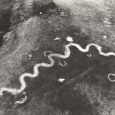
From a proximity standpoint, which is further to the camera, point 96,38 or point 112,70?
point 96,38

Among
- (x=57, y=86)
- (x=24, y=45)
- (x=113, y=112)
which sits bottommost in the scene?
(x=113, y=112)

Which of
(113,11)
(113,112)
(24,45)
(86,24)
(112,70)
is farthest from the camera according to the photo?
(113,11)

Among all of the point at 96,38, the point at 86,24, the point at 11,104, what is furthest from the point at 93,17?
the point at 11,104

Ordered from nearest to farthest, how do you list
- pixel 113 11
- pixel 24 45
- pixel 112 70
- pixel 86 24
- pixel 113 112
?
pixel 113 112 < pixel 112 70 < pixel 24 45 < pixel 86 24 < pixel 113 11

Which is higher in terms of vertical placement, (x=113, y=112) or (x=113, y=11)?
(x=113, y=11)

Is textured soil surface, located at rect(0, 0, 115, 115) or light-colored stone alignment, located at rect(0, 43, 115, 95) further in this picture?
light-colored stone alignment, located at rect(0, 43, 115, 95)

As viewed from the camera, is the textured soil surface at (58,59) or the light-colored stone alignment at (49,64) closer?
the textured soil surface at (58,59)

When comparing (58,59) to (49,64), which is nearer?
(49,64)

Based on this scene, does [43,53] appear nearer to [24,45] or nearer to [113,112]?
[24,45]
